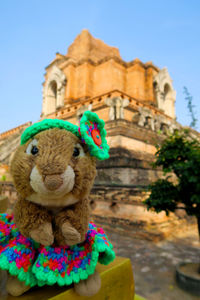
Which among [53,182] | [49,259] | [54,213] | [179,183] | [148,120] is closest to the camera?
[53,182]

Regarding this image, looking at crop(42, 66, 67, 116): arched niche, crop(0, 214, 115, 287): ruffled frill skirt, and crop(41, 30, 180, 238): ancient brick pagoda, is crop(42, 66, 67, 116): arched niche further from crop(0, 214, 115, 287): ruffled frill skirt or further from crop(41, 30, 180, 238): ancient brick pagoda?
crop(0, 214, 115, 287): ruffled frill skirt

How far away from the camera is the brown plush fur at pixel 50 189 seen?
1.25 meters

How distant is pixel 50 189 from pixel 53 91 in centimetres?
2018

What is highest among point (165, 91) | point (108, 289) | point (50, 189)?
point (165, 91)

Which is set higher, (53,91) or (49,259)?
(53,91)

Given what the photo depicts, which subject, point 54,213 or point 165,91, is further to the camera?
point 165,91

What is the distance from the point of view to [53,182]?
3.86 ft

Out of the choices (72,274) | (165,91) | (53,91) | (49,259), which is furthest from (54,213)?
(165,91)

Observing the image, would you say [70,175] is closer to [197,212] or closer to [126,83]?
[197,212]

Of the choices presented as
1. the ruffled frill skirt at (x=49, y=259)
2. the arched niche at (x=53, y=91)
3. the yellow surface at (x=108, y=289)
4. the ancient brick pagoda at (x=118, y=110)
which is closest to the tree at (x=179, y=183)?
the ancient brick pagoda at (x=118, y=110)

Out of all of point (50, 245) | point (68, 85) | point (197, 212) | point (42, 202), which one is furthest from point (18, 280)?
point (68, 85)

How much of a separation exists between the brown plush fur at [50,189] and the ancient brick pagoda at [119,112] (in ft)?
14.5

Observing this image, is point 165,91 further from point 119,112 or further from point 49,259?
point 49,259

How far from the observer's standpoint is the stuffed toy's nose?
118cm
